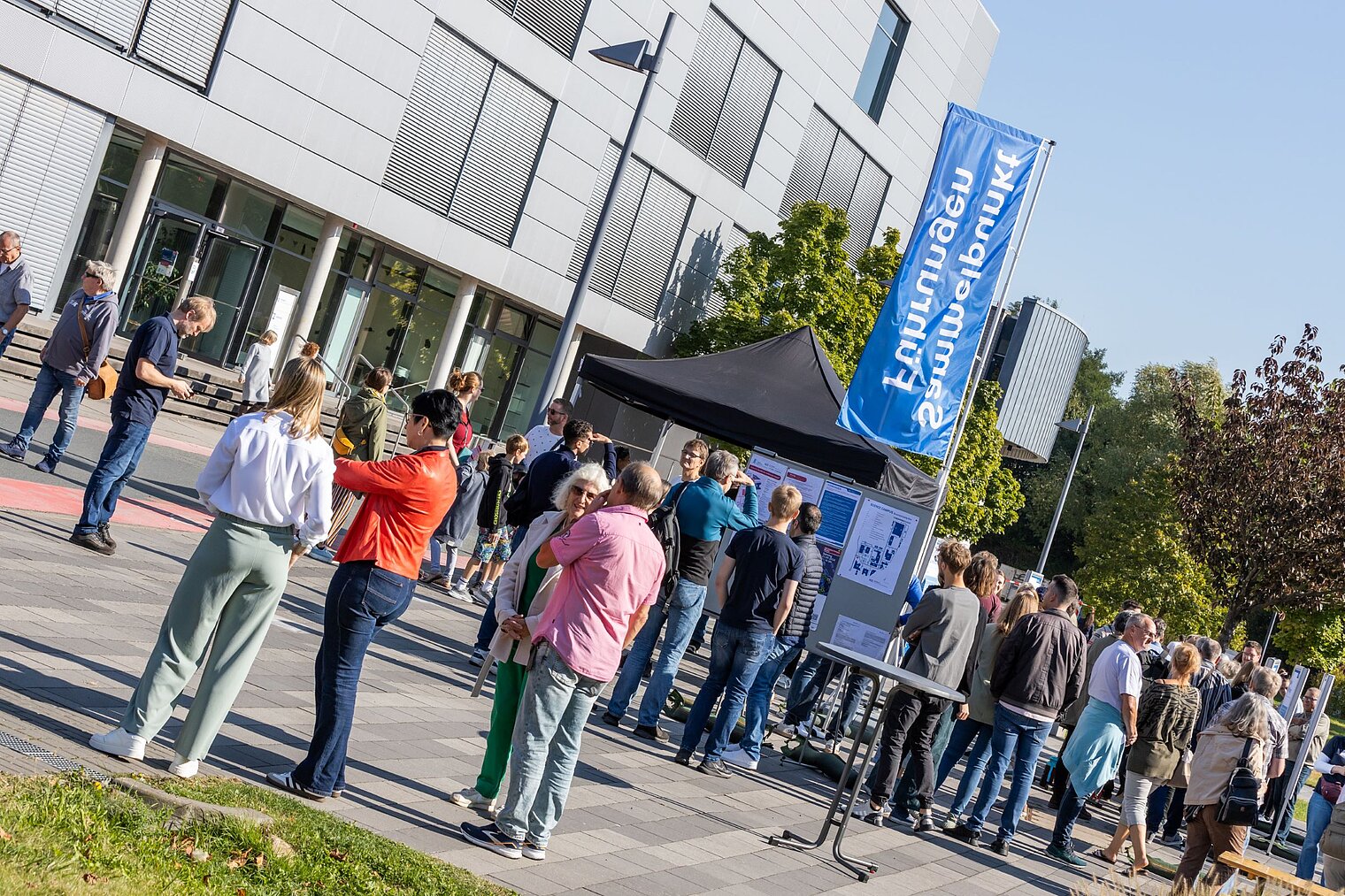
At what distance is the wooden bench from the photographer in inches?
326

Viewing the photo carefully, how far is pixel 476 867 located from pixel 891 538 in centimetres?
726

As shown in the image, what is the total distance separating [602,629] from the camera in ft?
20.1

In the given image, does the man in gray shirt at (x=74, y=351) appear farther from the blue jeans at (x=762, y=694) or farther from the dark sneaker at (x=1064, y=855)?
the dark sneaker at (x=1064, y=855)

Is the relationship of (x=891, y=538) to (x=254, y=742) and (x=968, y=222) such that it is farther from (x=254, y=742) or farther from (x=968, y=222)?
(x=254, y=742)

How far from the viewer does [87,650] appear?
6980 millimetres

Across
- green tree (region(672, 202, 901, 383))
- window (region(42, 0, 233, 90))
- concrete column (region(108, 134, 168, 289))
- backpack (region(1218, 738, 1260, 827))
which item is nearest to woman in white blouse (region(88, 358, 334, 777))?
backpack (region(1218, 738, 1260, 827))

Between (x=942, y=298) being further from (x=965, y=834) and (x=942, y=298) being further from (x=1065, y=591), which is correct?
(x=965, y=834)

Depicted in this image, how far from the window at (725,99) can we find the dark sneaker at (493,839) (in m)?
27.8

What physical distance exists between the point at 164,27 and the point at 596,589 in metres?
18.2

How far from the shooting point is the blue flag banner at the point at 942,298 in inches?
503

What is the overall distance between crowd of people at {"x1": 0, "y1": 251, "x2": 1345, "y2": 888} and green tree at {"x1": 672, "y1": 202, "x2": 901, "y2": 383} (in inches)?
704

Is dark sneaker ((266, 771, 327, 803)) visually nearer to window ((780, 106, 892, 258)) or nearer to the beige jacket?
the beige jacket

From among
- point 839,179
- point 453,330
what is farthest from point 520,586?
point 839,179

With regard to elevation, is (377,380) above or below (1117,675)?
above
